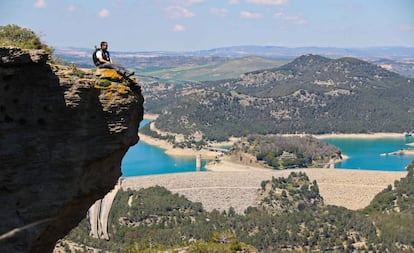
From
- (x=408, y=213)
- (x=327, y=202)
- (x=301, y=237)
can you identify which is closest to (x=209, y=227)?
(x=301, y=237)

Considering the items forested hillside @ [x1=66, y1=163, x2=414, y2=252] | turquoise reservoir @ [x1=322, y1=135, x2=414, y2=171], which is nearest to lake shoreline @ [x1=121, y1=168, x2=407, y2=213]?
forested hillside @ [x1=66, y1=163, x2=414, y2=252]

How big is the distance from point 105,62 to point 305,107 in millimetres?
115118

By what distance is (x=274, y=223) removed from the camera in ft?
138

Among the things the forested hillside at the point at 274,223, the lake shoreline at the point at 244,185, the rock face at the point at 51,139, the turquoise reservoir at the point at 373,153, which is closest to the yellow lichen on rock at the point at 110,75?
the rock face at the point at 51,139

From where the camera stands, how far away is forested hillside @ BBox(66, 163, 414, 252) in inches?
1452

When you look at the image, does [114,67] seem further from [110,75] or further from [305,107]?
[305,107]

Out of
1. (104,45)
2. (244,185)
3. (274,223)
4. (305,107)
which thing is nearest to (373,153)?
(305,107)

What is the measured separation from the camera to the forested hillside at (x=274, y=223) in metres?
36.9

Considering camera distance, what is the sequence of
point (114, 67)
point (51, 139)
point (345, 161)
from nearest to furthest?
1. point (51, 139)
2. point (114, 67)
3. point (345, 161)

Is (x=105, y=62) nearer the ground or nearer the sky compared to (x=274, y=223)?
nearer the sky

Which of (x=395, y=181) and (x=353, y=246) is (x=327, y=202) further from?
(x=353, y=246)

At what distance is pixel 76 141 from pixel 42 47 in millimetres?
1628

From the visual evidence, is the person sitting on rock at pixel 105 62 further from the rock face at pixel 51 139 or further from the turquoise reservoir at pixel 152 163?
the turquoise reservoir at pixel 152 163

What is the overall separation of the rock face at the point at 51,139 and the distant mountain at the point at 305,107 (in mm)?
92840
